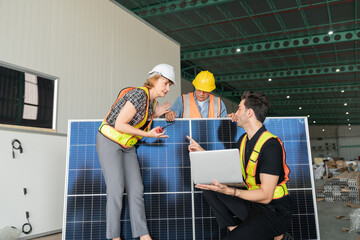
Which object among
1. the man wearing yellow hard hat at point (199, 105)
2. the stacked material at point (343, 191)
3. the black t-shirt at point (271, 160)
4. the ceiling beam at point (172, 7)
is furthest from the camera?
the ceiling beam at point (172, 7)

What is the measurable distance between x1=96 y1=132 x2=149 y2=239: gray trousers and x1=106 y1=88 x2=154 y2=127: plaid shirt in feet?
0.90

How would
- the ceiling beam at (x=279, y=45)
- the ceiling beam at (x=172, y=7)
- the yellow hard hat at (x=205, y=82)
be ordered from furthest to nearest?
1. the ceiling beam at (x=279, y=45)
2. the ceiling beam at (x=172, y=7)
3. the yellow hard hat at (x=205, y=82)

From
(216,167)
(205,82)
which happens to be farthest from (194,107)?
(216,167)

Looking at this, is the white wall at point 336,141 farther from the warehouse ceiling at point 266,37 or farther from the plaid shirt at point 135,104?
the plaid shirt at point 135,104

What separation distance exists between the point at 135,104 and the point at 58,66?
133 inches

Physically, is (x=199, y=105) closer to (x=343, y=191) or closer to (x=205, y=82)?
(x=205, y=82)

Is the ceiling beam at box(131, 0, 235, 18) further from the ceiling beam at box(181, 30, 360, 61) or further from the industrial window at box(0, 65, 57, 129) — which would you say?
the industrial window at box(0, 65, 57, 129)

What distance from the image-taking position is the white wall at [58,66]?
466 centimetres

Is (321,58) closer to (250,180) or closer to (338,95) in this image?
(338,95)

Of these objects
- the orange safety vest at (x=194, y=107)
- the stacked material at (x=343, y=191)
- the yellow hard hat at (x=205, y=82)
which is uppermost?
the yellow hard hat at (x=205, y=82)

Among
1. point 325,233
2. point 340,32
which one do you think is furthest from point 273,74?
point 325,233

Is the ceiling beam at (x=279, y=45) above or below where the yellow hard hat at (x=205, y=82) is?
above

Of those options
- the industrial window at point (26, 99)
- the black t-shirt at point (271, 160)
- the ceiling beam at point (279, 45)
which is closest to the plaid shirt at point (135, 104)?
the black t-shirt at point (271, 160)

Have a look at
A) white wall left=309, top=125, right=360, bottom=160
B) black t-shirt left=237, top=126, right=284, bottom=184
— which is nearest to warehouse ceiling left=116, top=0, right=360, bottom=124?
black t-shirt left=237, top=126, right=284, bottom=184
